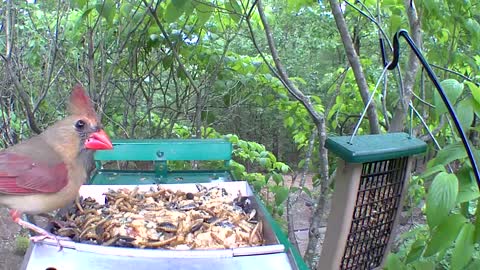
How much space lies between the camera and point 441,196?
4.17 ft

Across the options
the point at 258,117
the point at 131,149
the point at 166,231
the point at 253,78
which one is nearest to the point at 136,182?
the point at 131,149

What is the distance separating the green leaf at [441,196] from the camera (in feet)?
4.14

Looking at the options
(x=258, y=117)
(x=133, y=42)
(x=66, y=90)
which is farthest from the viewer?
(x=258, y=117)

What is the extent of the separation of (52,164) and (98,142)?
0.47ft

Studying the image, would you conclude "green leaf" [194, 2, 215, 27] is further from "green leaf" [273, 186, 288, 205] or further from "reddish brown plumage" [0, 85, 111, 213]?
"reddish brown plumage" [0, 85, 111, 213]

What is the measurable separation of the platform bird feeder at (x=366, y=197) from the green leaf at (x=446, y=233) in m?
0.16

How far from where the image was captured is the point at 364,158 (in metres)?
1.16

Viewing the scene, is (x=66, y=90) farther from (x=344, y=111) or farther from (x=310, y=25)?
(x=310, y=25)

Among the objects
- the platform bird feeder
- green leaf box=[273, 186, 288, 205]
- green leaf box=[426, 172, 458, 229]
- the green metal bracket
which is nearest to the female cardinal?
the green metal bracket

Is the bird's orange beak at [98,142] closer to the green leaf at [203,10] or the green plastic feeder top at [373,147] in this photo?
the green plastic feeder top at [373,147]

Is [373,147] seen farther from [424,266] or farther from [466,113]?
[424,266]

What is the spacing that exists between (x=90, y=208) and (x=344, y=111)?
6.71 ft

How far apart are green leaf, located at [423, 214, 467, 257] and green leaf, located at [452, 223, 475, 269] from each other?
0.6 inches

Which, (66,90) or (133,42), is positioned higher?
(133,42)
